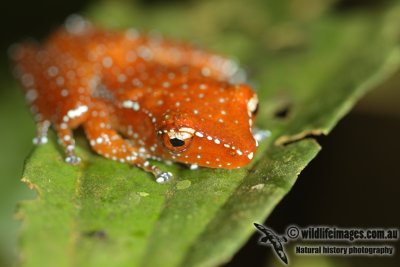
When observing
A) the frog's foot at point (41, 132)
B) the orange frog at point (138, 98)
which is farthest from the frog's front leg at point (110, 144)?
the frog's foot at point (41, 132)

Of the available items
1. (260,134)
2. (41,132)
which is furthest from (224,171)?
(41,132)

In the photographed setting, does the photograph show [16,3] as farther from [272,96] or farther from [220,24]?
[272,96]

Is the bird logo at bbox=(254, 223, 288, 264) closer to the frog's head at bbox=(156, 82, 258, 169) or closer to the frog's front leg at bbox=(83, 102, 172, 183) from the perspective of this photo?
the frog's head at bbox=(156, 82, 258, 169)

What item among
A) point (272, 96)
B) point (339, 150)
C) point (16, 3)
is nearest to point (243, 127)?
point (272, 96)

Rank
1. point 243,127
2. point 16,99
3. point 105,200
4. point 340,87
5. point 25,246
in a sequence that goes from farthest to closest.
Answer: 1. point 16,99
2. point 340,87
3. point 243,127
4. point 105,200
5. point 25,246

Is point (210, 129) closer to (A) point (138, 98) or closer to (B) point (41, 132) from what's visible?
(A) point (138, 98)
